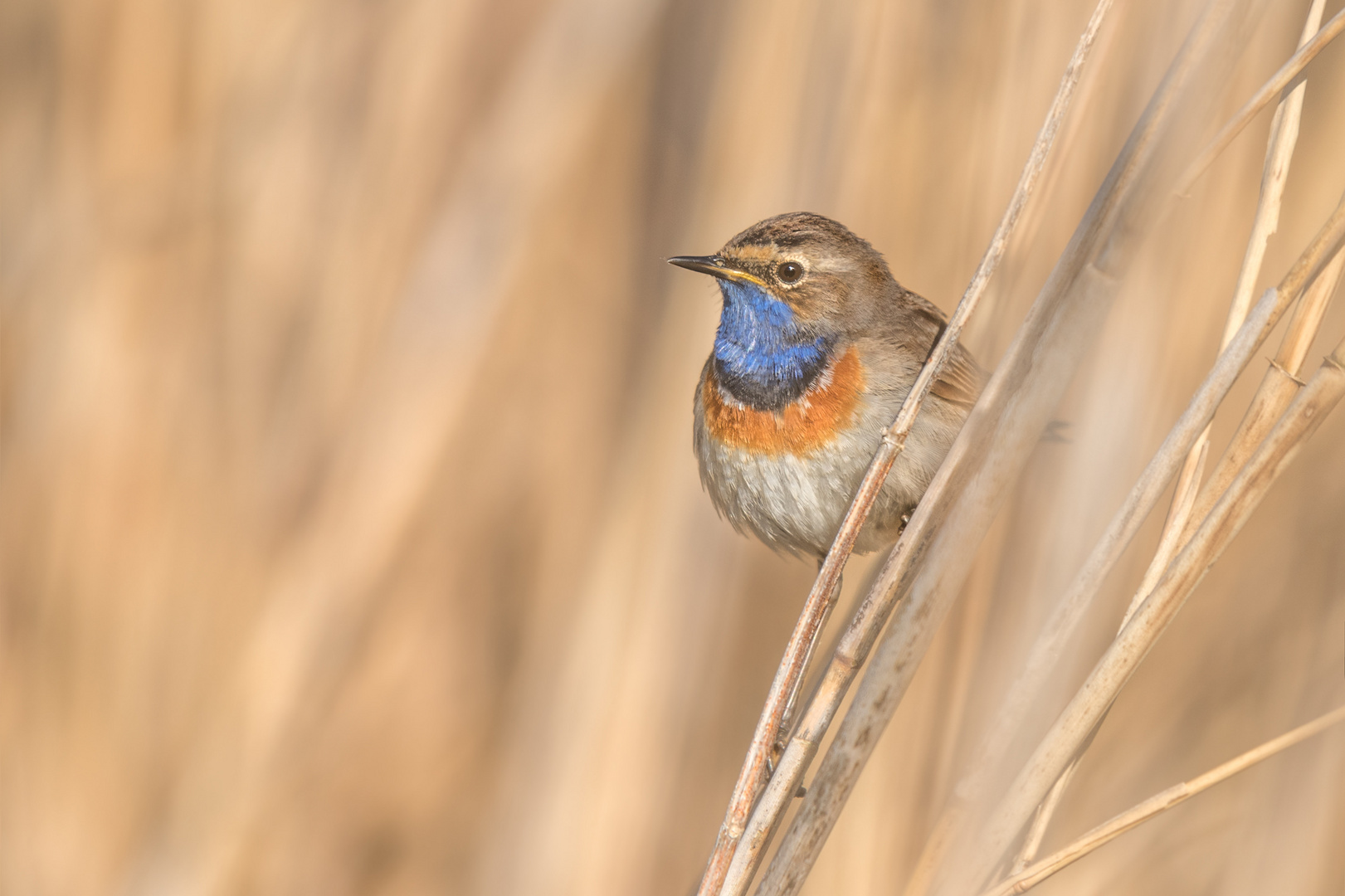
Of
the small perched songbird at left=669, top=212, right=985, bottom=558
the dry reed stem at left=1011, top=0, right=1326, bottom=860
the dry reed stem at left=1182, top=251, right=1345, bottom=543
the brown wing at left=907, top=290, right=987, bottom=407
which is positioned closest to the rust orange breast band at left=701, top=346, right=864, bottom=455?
the small perched songbird at left=669, top=212, right=985, bottom=558

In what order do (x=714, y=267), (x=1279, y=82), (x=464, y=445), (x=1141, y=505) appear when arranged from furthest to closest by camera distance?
(x=464, y=445), (x=714, y=267), (x=1141, y=505), (x=1279, y=82)

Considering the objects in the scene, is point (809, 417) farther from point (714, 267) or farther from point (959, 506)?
point (959, 506)

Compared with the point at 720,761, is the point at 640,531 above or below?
above

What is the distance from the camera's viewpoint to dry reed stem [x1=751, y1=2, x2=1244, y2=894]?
1480 millimetres

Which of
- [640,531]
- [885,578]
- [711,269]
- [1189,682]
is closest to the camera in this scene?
[885,578]

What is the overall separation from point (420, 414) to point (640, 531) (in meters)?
0.65

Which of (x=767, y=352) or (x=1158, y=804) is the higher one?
(x=767, y=352)

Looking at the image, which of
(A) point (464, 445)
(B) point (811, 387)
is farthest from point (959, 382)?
(A) point (464, 445)

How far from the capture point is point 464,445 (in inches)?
134

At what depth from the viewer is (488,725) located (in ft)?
12.0

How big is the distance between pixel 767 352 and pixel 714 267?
240 millimetres

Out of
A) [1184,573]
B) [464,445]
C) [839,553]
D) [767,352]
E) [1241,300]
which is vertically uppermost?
[1241,300]

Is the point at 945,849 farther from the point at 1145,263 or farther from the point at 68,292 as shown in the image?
the point at 68,292

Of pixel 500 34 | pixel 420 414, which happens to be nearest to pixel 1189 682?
pixel 420 414
